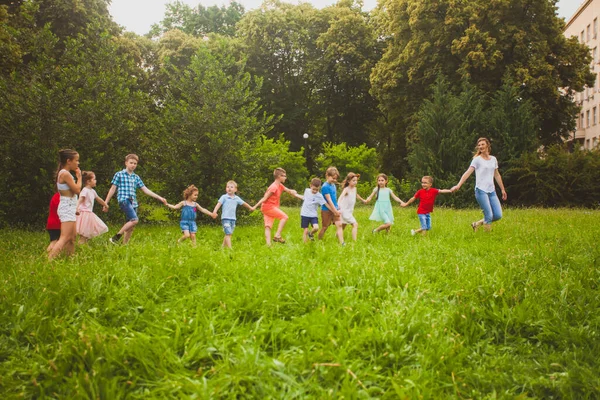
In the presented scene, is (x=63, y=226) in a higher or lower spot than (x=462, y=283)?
higher

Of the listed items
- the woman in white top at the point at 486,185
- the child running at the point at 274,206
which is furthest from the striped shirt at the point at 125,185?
the woman in white top at the point at 486,185

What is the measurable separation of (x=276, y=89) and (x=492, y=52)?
66.5 ft

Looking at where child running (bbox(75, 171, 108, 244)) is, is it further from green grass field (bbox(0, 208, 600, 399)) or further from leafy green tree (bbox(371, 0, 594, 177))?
leafy green tree (bbox(371, 0, 594, 177))

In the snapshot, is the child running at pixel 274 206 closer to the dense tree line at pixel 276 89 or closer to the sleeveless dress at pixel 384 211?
the sleeveless dress at pixel 384 211

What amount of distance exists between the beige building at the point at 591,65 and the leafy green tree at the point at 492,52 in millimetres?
22890

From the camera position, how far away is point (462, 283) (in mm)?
4766

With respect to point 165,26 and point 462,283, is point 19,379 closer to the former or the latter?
point 462,283

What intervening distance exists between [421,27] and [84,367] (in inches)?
1078

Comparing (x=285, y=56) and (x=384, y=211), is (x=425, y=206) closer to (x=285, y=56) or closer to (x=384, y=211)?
(x=384, y=211)

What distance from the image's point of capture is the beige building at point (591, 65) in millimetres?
45062

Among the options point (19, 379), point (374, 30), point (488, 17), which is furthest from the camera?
point (374, 30)

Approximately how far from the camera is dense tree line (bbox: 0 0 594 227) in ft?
42.2

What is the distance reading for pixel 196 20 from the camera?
42.5 m

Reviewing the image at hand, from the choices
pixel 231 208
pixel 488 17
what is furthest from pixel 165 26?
pixel 231 208
